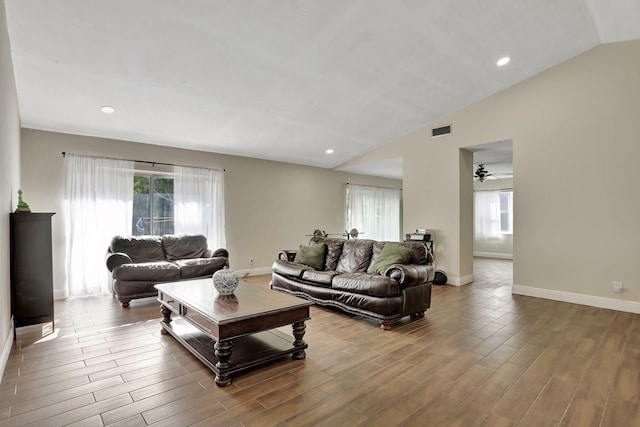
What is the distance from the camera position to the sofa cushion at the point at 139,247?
16.0 feet

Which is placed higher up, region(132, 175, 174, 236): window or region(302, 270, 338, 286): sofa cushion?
region(132, 175, 174, 236): window

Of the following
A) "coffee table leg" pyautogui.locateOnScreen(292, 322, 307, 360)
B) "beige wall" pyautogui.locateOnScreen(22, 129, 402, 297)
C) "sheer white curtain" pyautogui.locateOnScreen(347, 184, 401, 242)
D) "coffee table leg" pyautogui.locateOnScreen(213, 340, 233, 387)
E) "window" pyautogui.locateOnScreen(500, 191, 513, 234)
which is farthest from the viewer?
"window" pyautogui.locateOnScreen(500, 191, 513, 234)

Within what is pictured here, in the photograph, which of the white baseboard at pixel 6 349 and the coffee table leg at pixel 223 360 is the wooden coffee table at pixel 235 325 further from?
the white baseboard at pixel 6 349

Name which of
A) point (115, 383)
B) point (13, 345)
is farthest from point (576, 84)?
point (13, 345)

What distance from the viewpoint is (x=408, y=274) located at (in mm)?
3613

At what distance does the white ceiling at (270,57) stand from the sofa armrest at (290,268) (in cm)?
225

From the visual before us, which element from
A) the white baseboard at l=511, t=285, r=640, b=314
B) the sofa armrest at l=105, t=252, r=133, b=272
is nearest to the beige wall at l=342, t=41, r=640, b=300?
the white baseboard at l=511, t=285, r=640, b=314

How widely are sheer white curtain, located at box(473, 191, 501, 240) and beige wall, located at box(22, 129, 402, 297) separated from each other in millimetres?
3337

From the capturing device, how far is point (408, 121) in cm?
598

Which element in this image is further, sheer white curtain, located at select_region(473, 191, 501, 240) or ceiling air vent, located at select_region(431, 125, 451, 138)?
sheer white curtain, located at select_region(473, 191, 501, 240)

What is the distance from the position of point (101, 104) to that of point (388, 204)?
7482mm

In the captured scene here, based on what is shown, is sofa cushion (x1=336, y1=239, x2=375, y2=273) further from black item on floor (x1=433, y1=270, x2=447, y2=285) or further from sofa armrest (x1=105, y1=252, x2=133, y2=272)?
sofa armrest (x1=105, y1=252, x2=133, y2=272)

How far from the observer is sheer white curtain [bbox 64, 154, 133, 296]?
191 inches

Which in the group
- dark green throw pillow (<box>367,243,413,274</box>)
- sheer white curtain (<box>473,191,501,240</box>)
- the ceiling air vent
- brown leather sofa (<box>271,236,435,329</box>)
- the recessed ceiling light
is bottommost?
brown leather sofa (<box>271,236,435,329</box>)
